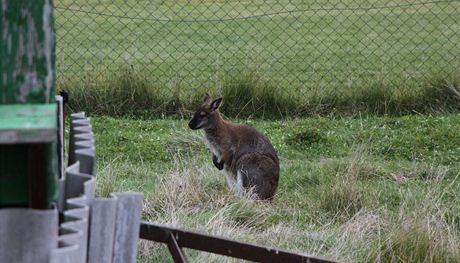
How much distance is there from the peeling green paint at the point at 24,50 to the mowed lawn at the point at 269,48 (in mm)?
7266

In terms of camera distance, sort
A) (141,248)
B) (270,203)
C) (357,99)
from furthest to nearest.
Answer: (357,99)
(270,203)
(141,248)

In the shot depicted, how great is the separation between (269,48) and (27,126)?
12.2 m

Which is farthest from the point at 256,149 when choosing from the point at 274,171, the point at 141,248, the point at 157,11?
the point at 157,11

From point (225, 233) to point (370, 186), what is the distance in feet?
6.32

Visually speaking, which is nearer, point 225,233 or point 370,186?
point 225,233

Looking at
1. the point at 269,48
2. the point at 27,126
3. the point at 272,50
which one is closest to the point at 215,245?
the point at 27,126

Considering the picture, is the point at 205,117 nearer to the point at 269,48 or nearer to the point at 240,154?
the point at 240,154

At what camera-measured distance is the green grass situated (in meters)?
4.47

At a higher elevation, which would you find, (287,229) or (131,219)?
(131,219)

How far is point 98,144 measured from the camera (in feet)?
25.3

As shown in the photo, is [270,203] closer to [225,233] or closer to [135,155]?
[225,233]

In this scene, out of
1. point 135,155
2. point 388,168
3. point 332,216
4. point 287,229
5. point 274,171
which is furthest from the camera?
point 135,155

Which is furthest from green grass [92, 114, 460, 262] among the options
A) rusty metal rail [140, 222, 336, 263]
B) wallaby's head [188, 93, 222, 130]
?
rusty metal rail [140, 222, 336, 263]

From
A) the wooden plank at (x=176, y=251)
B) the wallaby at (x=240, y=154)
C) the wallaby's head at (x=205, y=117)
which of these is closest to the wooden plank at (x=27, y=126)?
the wooden plank at (x=176, y=251)
